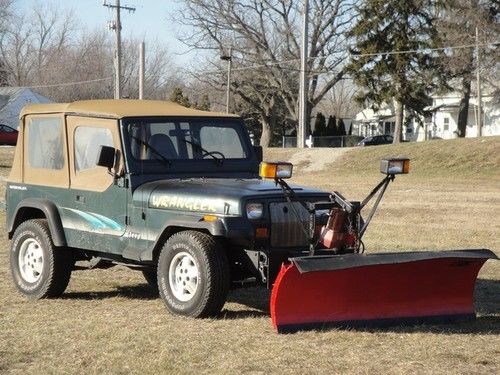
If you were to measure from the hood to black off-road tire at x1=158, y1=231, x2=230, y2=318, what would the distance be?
0.27 metres

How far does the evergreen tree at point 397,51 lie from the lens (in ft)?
190

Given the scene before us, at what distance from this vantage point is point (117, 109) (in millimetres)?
8898

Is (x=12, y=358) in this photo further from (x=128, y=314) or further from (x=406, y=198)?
(x=406, y=198)

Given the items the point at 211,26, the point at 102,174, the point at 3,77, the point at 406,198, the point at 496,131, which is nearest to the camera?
the point at 102,174

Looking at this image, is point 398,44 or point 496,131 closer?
point 398,44

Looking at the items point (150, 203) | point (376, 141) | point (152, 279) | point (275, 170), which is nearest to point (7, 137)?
point (376, 141)

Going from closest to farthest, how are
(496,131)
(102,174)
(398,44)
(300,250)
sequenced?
1. (300,250)
2. (102,174)
3. (398,44)
4. (496,131)

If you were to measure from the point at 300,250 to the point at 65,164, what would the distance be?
8.96ft

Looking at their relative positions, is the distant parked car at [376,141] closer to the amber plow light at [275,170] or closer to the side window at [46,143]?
the side window at [46,143]

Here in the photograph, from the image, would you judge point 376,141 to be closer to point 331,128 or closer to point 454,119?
point 331,128

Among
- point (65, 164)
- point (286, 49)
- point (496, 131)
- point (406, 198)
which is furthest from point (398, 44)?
point (65, 164)

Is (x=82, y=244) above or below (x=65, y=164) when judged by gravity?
below

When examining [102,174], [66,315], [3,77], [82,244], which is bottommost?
[66,315]

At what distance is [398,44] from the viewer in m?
57.8
